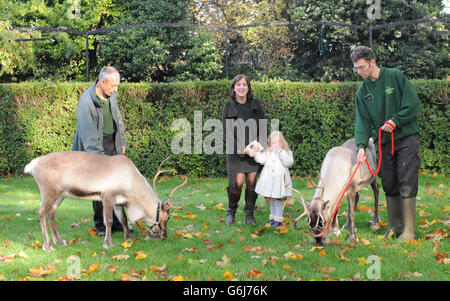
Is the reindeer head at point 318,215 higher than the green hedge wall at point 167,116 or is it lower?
lower

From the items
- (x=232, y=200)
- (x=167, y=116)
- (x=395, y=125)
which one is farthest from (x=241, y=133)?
(x=167, y=116)

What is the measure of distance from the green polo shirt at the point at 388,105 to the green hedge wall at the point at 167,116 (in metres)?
5.27

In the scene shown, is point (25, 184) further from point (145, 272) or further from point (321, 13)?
point (321, 13)

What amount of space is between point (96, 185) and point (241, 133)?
2305mm

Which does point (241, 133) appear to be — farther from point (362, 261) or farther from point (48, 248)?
point (48, 248)

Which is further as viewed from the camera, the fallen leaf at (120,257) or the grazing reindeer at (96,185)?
the grazing reindeer at (96,185)

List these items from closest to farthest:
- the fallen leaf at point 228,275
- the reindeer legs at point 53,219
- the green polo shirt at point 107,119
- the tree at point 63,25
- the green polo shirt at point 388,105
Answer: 1. the fallen leaf at point 228,275
2. the green polo shirt at point 388,105
3. the reindeer legs at point 53,219
4. the green polo shirt at point 107,119
5. the tree at point 63,25

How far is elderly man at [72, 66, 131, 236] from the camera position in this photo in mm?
6430

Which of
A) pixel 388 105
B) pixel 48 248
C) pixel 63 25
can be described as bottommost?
pixel 48 248

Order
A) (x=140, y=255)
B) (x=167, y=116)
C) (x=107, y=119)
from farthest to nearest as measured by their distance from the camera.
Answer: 1. (x=167, y=116)
2. (x=107, y=119)
3. (x=140, y=255)

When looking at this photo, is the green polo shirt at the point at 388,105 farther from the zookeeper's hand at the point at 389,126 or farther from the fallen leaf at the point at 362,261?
the fallen leaf at the point at 362,261

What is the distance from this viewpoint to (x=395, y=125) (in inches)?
236

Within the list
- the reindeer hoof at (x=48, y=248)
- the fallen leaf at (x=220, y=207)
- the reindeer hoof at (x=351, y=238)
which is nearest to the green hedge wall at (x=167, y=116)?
the fallen leaf at (x=220, y=207)

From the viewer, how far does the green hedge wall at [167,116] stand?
468 inches
